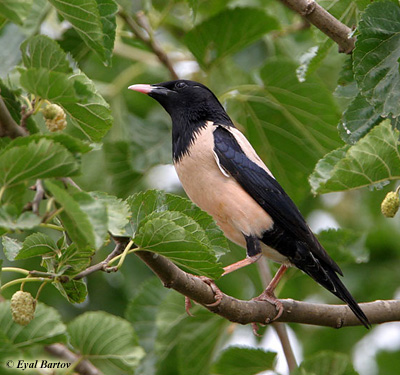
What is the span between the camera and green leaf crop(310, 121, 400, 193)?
2896 mm

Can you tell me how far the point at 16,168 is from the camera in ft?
6.88

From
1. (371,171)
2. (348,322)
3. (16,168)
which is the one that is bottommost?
(348,322)

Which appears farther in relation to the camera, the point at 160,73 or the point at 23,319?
the point at 160,73

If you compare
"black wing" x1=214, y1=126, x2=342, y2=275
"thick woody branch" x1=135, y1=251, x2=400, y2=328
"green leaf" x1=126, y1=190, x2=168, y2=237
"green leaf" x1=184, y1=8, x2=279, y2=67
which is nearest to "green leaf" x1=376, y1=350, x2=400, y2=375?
"black wing" x1=214, y1=126, x2=342, y2=275

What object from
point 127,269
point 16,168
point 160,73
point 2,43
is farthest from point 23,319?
point 160,73

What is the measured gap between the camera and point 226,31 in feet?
16.4

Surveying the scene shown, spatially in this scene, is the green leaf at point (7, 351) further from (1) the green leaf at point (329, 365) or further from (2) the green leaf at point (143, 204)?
(1) the green leaf at point (329, 365)

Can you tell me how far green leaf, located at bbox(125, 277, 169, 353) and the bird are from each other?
3.47 feet

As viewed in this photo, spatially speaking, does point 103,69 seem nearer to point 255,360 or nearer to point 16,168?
point 255,360

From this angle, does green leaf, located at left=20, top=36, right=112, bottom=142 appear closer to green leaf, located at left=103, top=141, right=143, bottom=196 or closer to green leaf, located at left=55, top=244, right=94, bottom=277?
green leaf, located at left=55, top=244, right=94, bottom=277

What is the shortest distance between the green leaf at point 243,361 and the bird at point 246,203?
0.43 metres

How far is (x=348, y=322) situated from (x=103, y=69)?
354 cm

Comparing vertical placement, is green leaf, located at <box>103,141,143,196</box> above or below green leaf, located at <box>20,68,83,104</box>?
below

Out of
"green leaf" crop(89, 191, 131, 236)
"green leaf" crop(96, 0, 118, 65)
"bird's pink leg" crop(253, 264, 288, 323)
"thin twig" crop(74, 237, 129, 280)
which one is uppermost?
"green leaf" crop(96, 0, 118, 65)
